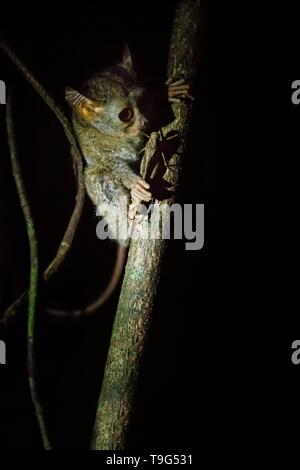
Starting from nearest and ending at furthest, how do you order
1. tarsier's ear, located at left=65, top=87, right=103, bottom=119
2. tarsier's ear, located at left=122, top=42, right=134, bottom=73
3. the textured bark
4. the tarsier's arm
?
the textured bark, the tarsier's arm, tarsier's ear, located at left=65, top=87, right=103, bottom=119, tarsier's ear, located at left=122, top=42, right=134, bottom=73

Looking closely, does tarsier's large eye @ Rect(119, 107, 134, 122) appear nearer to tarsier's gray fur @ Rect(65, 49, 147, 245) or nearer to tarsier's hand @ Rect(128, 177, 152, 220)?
tarsier's gray fur @ Rect(65, 49, 147, 245)

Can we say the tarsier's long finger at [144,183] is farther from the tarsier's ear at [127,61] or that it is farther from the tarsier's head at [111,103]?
the tarsier's ear at [127,61]

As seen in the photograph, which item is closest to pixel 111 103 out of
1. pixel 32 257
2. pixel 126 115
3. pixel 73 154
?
pixel 126 115

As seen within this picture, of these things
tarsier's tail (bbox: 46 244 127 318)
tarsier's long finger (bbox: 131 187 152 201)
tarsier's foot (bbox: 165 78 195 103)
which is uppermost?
tarsier's foot (bbox: 165 78 195 103)

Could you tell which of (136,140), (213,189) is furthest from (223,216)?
(136,140)

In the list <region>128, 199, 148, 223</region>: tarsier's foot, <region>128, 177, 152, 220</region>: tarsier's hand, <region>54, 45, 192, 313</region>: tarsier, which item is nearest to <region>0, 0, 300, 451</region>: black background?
<region>54, 45, 192, 313</region>: tarsier

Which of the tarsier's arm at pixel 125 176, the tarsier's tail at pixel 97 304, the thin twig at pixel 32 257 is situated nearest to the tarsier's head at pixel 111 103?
the tarsier's arm at pixel 125 176

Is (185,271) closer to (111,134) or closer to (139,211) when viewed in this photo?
(139,211)
